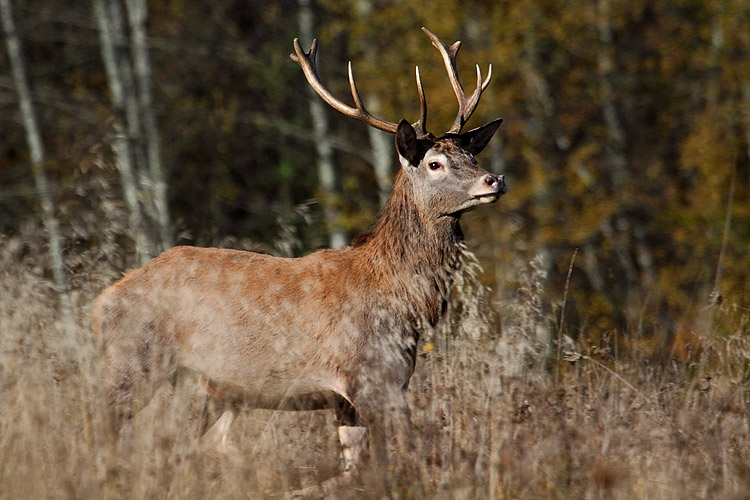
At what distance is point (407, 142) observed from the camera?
5391 mm

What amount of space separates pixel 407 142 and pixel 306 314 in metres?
1.12

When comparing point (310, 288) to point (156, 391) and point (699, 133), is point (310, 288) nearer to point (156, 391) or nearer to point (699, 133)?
point (156, 391)

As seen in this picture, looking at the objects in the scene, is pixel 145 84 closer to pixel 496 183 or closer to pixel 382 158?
pixel 382 158

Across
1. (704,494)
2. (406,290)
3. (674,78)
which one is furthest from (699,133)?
(704,494)

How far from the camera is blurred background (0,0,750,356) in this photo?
12.8m

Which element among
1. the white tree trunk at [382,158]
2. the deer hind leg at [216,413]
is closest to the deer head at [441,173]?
the deer hind leg at [216,413]

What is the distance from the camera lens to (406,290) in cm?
516

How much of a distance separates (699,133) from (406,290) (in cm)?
966

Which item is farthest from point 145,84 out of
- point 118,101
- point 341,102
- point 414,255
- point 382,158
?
point 414,255

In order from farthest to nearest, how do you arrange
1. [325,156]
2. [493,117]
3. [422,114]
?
[325,156]
[493,117]
[422,114]

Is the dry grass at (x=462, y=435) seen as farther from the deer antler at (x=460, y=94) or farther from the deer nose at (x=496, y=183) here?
the deer antler at (x=460, y=94)

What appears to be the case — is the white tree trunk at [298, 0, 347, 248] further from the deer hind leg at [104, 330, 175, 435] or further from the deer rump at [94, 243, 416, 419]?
the deer hind leg at [104, 330, 175, 435]

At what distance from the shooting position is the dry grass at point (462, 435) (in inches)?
156

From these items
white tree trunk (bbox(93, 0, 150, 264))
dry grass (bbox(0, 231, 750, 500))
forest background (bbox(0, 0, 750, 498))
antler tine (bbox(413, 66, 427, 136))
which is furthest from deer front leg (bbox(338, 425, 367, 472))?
white tree trunk (bbox(93, 0, 150, 264))
